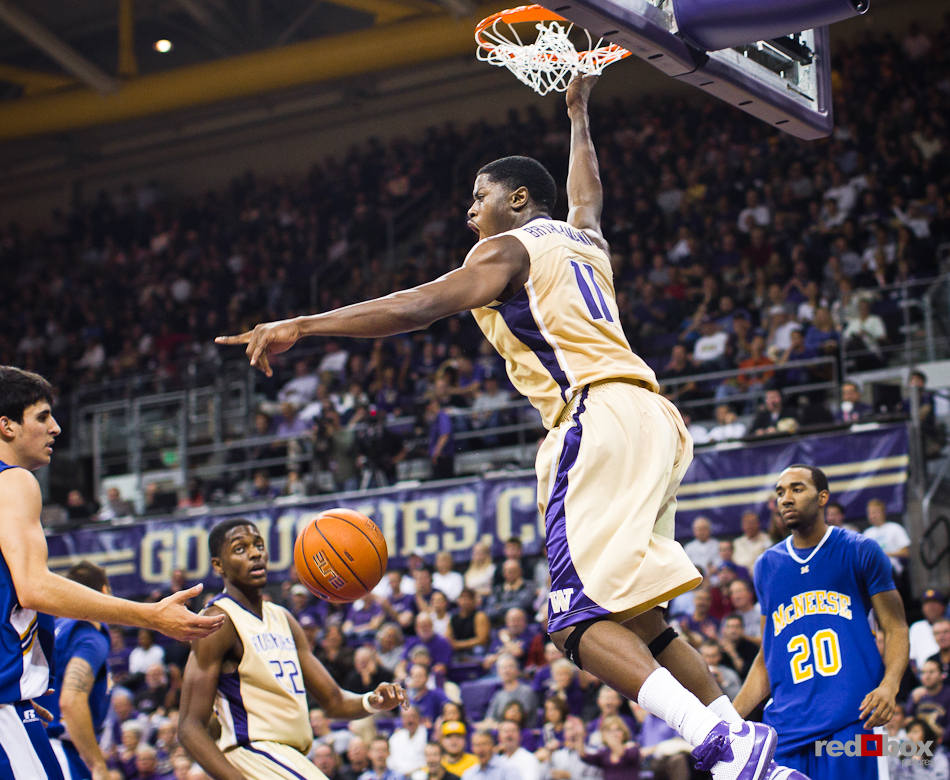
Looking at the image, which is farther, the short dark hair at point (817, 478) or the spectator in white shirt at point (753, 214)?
the spectator in white shirt at point (753, 214)

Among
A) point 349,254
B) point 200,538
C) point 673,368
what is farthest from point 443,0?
point 200,538

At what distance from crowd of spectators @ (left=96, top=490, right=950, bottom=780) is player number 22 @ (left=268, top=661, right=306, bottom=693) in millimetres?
3882

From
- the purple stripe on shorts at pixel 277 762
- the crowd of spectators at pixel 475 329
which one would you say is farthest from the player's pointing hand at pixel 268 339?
the crowd of spectators at pixel 475 329

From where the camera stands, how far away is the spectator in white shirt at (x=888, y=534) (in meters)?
10.7

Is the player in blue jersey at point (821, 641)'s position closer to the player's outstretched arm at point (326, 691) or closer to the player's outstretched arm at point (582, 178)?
the player's outstretched arm at point (582, 178)

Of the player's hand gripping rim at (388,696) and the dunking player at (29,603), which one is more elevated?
the dunking player at (29,603)

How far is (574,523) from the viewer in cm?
414

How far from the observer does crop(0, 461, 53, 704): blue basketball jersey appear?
4062mm

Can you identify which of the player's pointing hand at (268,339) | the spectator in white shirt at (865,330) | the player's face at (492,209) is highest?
the spectator in white shirt at (865,330)

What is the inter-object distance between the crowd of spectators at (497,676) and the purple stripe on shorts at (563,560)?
5.39 meters

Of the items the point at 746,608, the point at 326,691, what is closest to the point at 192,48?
the point at 746,608

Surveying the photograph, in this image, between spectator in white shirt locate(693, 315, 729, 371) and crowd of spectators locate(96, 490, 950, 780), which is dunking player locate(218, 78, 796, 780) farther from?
spectator in white shirt locate(693, 315, 729, 371)

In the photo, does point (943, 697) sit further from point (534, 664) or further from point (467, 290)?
point (467, 290)

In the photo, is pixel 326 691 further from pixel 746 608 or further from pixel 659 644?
pixel 746 608
